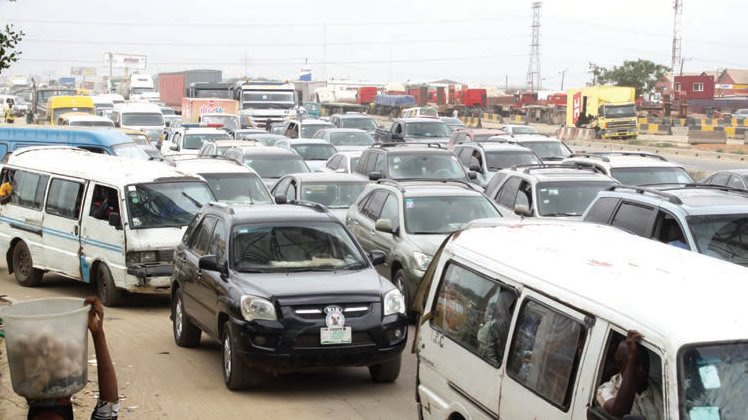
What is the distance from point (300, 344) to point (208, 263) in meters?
1.47

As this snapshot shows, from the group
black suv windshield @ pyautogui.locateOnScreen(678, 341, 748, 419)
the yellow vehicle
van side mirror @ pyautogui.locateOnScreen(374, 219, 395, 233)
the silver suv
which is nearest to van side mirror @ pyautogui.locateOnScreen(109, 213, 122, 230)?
the silver suv

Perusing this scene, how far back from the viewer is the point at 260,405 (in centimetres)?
982

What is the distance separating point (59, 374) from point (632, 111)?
55.4 meters

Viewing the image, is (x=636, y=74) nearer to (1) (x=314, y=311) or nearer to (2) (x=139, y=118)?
(2) (x=139, y=118)

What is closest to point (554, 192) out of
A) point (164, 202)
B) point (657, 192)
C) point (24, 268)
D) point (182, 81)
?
point (657, 192)

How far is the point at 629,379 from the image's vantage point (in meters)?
4.95

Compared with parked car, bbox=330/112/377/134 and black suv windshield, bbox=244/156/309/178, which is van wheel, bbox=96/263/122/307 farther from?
parked car, bbox=330/112/377/134

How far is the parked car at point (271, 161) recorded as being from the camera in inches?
922

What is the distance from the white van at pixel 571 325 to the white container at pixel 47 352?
2.42 meters

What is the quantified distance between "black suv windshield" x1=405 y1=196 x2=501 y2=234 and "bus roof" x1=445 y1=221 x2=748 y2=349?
6428 mm

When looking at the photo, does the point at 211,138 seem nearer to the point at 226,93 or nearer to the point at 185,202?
the point at 185,202

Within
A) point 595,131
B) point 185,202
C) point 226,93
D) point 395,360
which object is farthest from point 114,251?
point 226,93

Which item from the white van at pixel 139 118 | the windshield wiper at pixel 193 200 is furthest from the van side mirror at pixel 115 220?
the white van at pixel 139 118

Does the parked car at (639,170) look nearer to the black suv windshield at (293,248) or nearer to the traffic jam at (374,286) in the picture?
the traffic jam at (374,286)
